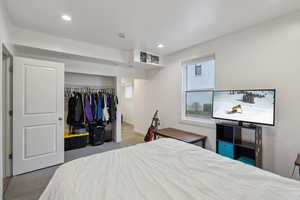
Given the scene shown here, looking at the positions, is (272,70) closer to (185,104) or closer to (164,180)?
(185,104)

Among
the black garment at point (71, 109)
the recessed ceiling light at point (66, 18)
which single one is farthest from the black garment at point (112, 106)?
the recessed ceiling light at point (66, 18)

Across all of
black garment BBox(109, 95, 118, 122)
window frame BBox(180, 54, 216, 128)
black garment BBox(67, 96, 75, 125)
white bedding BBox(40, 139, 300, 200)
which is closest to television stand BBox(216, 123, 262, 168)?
window frame BBox(180, 54, 216, 128)

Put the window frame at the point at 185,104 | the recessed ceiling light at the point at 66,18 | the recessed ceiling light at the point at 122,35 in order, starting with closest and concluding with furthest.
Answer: the recessed ceiling light at the point at 66,18 < the recessed ceiling light at the point at 122,35 < the window frame at the point at 185,104

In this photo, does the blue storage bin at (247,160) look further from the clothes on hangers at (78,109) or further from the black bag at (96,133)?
the clothes on hangers at (78,109)

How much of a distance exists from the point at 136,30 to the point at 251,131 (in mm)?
2633

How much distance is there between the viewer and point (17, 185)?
203cm

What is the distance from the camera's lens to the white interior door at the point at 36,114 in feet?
7.61

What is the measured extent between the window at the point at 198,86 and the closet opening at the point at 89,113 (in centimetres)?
202

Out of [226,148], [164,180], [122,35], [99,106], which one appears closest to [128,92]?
[99,106]

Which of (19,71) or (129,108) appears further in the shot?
(129,108)

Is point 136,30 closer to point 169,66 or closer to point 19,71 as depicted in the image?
point 169,66

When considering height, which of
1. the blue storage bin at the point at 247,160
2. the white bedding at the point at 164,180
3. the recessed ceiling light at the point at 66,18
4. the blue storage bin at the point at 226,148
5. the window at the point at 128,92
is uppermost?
the recessed ceiling light at the point at 66,18

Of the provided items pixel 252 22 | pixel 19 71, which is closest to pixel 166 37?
pixel 252 22

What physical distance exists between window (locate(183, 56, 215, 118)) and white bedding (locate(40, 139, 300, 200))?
188 cm
